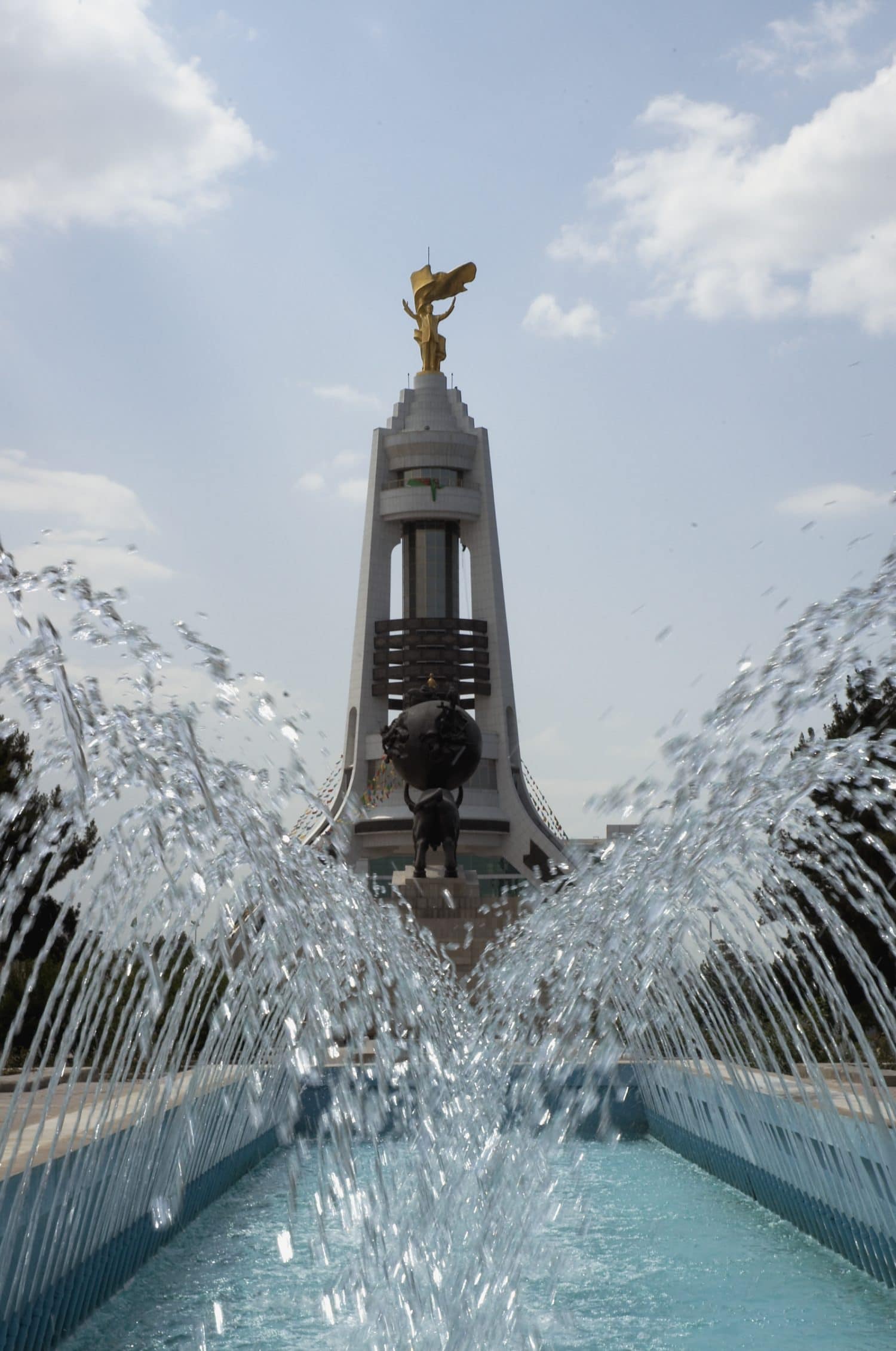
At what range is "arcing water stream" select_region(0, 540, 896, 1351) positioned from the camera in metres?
6.10

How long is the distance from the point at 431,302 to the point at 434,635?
14395 mm

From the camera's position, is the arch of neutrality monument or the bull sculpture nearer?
the bull sculpture

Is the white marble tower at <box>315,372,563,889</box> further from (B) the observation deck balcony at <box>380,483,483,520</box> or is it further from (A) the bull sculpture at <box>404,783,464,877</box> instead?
(A) the bull sculpture at <box>404,783,464,877</box>

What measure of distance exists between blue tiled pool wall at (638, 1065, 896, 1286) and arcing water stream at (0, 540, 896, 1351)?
0.07 meters

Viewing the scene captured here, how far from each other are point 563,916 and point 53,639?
914 cm

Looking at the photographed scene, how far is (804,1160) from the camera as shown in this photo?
7676 millimetres

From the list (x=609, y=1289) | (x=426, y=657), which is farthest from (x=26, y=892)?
(x=426, y=657)

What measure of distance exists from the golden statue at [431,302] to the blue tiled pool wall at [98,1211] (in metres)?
48.1

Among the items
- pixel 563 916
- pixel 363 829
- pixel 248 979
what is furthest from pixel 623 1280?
pixel 363 829

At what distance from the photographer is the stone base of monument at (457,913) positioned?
75.4ft

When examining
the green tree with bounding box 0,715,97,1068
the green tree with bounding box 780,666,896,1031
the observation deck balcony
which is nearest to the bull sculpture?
the green tree with bounding box 0,715,97,1068

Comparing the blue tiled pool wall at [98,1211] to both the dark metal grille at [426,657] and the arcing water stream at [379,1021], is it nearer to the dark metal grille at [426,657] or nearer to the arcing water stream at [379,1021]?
the arcing water stream at [379,1021]

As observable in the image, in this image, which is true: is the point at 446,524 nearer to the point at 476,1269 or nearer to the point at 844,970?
the point at 844,970

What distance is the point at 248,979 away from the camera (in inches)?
471
